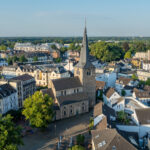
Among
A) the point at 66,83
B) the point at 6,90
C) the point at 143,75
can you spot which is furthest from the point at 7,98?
the point at 143,75

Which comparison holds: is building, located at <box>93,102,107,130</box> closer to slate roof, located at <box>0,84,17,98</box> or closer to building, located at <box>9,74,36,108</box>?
slate roof, located at <box>0,84,17,98</box>

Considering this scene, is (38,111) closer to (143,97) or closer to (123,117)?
(123,117)

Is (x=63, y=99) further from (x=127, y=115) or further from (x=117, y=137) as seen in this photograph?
(x=117, y=137)

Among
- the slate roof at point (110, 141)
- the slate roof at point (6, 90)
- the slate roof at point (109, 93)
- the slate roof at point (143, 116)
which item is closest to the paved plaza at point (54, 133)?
the slate roof at point (110, 141)

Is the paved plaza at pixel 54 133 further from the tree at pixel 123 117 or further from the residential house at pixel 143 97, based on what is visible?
the residential house at pixel 143 97

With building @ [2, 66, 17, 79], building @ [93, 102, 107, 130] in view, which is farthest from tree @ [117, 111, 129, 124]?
building @ [2, 66, 17, 79]

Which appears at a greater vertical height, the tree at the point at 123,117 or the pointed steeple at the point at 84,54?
the pointed steeple at the point at 84,54

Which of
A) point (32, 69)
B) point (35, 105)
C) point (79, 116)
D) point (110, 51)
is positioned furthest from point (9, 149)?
point (110, 51)
